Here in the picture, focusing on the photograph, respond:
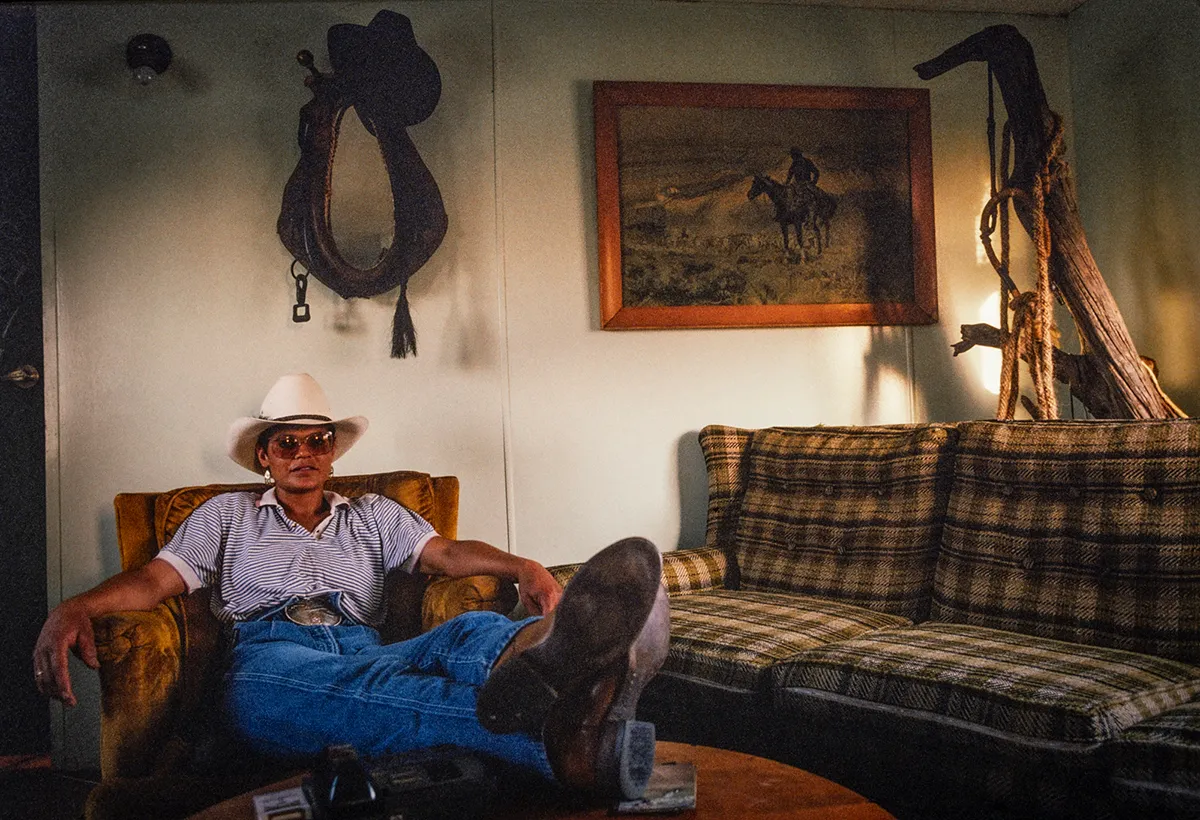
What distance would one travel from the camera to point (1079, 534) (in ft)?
7.18

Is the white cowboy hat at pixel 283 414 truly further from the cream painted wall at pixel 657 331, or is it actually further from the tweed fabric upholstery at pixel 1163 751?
the tweed fabric upholstery at pixel 1163 751

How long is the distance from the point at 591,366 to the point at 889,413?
1.05 metres

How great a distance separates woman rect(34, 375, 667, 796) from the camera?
1398 millimetres

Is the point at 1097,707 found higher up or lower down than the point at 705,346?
lower down

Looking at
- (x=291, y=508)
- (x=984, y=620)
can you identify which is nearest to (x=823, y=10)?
(x=984, y=620)

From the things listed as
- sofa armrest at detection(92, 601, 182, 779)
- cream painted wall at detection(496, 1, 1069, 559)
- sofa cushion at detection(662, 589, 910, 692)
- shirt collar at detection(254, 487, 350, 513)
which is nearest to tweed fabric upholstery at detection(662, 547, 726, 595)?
sofa cushion at detection(662, 589, 910, 692)

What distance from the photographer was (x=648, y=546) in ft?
4.71

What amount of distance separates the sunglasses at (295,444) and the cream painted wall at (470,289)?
0.64 m

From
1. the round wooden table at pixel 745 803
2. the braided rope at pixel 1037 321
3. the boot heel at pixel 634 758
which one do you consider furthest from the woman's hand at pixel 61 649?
the braided rope at pixel 1037 321

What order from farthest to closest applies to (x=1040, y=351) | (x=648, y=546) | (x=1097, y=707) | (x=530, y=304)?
(x=530, y=304) < (x=1040, y=351) < (x=1097, y=707) < (x=648, y=546)

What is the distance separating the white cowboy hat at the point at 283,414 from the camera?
8.20ft

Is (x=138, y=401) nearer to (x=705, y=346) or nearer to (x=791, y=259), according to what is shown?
(x=705, y=346)

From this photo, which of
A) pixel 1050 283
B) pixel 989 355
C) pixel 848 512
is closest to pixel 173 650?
pixel 848 512

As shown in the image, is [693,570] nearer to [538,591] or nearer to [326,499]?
[538,591]
